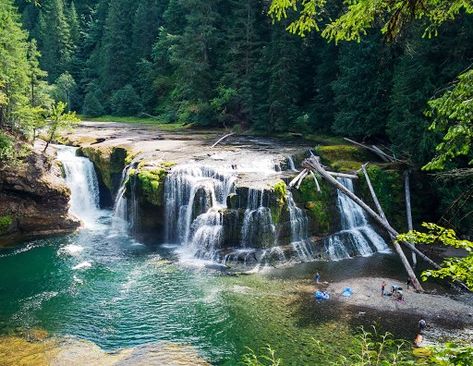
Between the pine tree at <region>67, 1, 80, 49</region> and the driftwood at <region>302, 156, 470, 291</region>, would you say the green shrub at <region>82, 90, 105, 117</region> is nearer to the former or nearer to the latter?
the pine tree at <region>67, 1, 80, 49</region>

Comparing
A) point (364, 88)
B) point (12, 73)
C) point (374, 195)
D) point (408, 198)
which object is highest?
point (12, 73)

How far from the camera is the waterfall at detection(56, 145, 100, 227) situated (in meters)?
31.4

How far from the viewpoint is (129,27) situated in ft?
227

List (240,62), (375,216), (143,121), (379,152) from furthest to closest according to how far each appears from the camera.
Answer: (143,121)
(240,62)
(379,152)
(375,216)

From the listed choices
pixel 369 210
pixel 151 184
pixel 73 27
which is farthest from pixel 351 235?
pixel 73 27

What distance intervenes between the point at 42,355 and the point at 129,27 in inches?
2526

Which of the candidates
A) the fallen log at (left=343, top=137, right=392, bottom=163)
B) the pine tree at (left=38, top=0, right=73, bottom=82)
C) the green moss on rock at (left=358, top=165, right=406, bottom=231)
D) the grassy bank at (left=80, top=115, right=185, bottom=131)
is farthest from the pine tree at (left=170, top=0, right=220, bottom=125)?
the pine tree at (left=38, top=0, right=73, bottom=82)

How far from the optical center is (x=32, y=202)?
86.6 feet

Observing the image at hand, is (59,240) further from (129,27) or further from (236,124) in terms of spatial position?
(129,27)

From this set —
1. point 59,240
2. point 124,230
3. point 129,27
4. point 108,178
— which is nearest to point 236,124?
point 108,178

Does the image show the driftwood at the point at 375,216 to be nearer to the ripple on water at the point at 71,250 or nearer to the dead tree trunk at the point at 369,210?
the dead tree trunk at the point at 369,210

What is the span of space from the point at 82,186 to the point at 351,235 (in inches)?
792

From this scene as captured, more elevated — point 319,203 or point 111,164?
point 111,164

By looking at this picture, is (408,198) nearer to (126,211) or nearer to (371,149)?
(371,149)
